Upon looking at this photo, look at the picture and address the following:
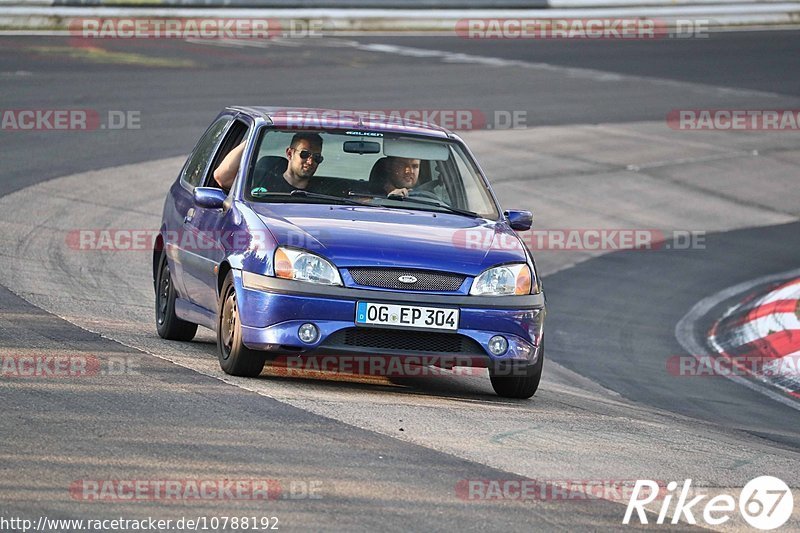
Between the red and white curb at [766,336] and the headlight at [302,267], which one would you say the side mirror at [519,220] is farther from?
the red and white curb at [766,336]

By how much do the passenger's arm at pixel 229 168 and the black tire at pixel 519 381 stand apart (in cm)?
210

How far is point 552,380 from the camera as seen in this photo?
11359 mm

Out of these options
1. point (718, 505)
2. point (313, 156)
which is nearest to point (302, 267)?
point (313, 156)

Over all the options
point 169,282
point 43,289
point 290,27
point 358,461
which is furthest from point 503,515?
point 290,27

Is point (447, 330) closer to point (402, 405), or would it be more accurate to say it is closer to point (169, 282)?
point (402, 405)

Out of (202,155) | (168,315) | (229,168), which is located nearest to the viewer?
(229,168)

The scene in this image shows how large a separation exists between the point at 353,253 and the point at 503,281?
89 centimetres

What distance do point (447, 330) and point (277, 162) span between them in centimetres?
174

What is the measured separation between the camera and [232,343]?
866cm

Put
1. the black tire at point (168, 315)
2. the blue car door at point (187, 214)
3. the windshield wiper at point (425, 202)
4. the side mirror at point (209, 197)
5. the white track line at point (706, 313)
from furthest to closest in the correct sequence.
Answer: the white track line at point (706, 313) → the black tire at point (168, 315) → the blue car door at point (187, 214) → the windshield wiper at point (425, 202) → the side mirror at point (209, 197)

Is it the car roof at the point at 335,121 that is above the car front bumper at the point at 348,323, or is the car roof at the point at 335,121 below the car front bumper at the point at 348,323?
above

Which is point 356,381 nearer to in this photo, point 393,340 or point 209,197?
point 393,340

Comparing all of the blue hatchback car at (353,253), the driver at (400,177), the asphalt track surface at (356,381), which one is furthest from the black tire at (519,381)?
the driver at (400,177)

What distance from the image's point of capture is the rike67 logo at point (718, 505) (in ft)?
20.8
